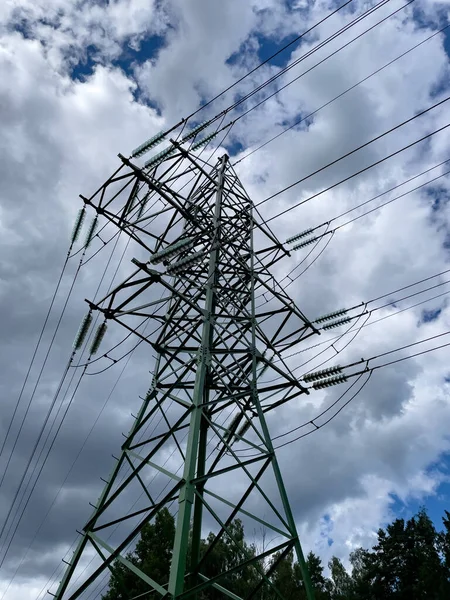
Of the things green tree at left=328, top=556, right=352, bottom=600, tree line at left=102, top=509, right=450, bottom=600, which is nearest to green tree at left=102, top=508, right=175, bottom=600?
tree line at left=102, top=509, right=450, bottom=600

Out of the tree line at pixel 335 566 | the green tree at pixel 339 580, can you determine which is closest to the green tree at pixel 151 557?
the tree line at pixel 335 566

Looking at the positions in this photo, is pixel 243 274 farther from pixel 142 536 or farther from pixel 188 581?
pixel 142 536

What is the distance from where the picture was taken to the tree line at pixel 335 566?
105ft

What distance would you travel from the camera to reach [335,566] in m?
47.8

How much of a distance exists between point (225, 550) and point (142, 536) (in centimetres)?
693

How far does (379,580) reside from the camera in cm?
4009

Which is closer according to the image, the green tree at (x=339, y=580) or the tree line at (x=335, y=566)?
the tree line at (x=335, y=566)

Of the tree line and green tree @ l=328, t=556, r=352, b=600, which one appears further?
green tree @ l=328, t=556, r=352, b=600

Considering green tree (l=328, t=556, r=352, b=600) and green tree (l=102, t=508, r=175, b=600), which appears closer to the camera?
green tree (l=102, t=508, r=175, b=600)

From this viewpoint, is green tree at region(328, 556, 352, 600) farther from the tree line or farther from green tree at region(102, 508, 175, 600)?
green tree at region(102, 508, 175, 600)

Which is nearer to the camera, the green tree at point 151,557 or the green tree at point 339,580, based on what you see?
the green tree at point 151,557

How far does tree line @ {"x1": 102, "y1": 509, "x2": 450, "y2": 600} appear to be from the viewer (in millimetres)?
31906

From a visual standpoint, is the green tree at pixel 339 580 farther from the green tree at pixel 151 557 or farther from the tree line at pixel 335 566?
the green tree at pixel 151 557

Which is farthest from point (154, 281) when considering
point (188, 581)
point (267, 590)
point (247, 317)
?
point (267, 590)
